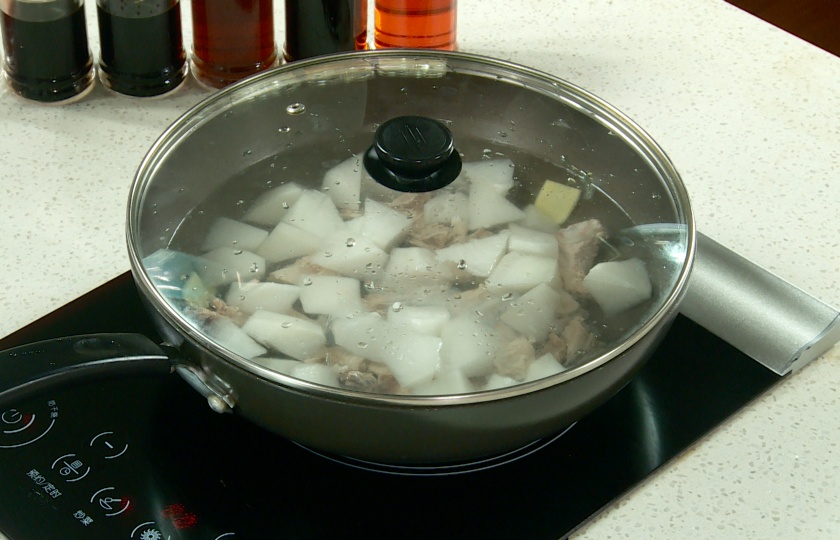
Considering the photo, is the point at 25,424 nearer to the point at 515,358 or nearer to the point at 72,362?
the point at 72,362

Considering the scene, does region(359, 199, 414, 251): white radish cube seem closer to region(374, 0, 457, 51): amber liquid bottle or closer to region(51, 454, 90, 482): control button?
region(51, 454, 90, 482): control button

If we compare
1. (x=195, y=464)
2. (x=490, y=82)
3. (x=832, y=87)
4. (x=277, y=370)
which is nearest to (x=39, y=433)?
(x=195, y=464)

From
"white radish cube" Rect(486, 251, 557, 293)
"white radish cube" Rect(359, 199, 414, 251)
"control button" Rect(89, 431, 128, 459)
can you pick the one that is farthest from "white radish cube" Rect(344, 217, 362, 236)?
"control button" Rect(89, 431, 128, 459)

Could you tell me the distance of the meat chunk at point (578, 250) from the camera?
2.39 feet

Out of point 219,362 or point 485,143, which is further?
point 485,143

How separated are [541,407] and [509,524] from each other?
115mm

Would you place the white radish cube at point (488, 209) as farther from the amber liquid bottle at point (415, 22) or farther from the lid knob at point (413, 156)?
the amber liquid bottle at point (415, 22)

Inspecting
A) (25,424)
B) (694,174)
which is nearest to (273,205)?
(25,424)

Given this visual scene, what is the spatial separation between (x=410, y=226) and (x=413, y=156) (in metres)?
0.05

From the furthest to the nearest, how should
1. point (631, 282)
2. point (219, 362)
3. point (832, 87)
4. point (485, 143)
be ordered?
point (832, 87) < point (485, 143) < point (631, 282) < point (219, 362)

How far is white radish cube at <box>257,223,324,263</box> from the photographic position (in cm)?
72

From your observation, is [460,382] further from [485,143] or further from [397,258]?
[485,143]

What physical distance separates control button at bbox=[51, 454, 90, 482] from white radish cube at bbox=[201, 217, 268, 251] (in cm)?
18

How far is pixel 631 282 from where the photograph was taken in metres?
0.72
